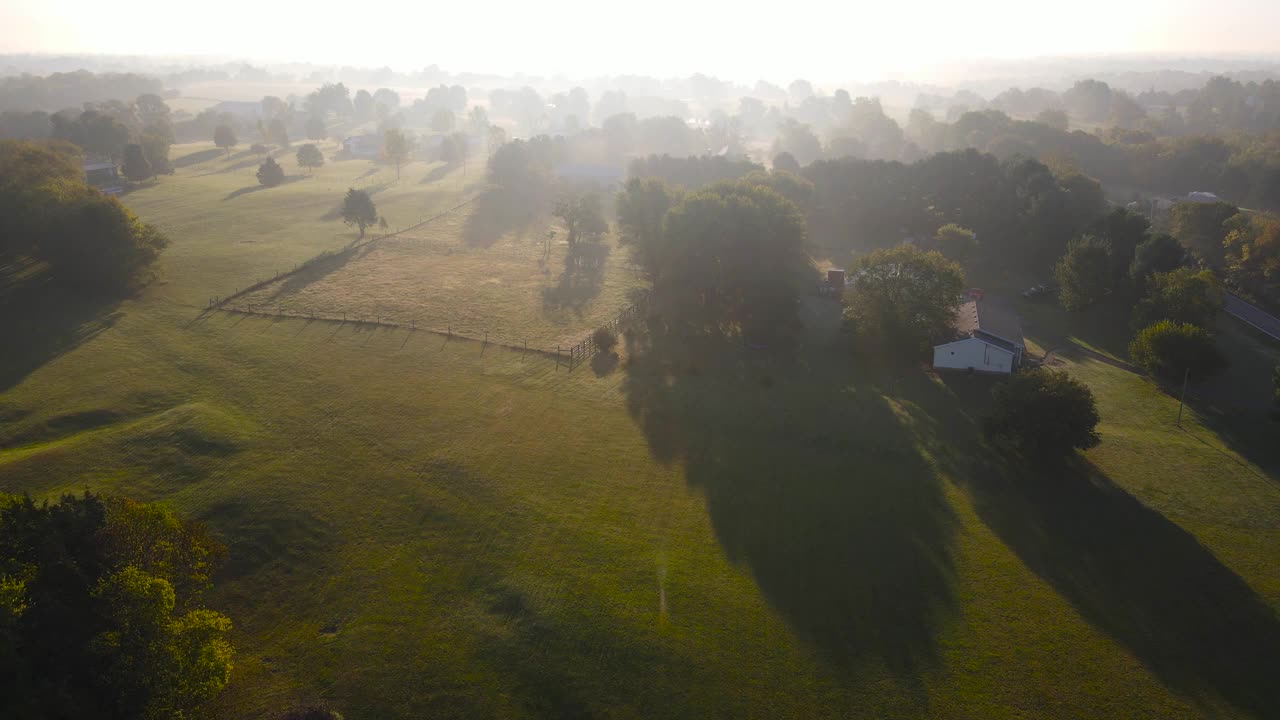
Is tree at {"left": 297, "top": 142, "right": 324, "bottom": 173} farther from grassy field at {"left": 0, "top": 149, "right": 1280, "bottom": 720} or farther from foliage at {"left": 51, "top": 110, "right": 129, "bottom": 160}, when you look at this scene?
grassy field at {"left": 0, "top": 149, "right": 1280, "bottom": 720}

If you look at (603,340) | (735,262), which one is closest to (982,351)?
(735,262)

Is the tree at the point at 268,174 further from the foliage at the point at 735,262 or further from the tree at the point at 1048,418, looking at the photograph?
the tree at the point at 1048,418

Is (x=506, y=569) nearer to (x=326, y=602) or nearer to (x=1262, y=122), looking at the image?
(x=326, y=602)

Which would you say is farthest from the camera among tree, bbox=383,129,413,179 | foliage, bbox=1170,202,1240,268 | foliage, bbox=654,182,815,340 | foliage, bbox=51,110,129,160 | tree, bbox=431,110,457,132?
tree, bbox=431,110,457,132

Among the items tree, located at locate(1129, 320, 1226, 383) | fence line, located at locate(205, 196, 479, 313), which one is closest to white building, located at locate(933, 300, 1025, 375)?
tree, located at locate(1129, 320, 1226, 383)

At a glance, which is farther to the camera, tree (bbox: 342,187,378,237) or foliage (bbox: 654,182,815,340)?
tree (bbox: 342,187,378,237)

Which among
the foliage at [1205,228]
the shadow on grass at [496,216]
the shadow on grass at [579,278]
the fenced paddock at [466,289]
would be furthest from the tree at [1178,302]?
the shadow on grass at [496,216]
